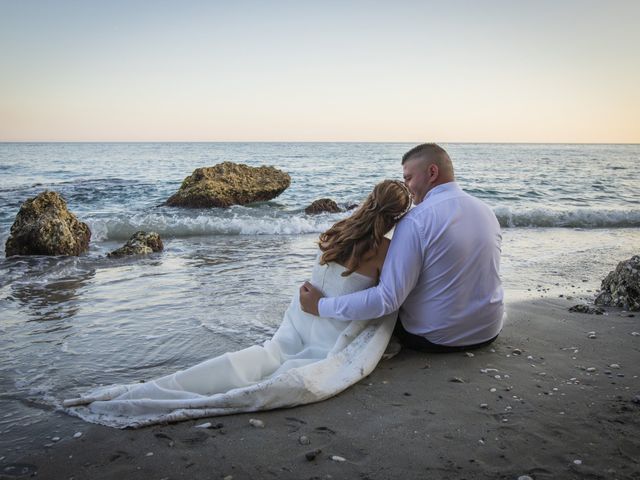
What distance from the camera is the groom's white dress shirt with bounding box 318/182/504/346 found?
3.75 metres

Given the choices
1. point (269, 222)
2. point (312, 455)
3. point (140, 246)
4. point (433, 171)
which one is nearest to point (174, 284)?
point (140, 246)

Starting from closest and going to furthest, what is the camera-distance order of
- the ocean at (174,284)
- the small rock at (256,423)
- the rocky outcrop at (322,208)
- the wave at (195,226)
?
1. the small rock at (256,423)
2. the ocean at (174,284)
3. the wave at (195,226)
4. the rocky outcrop at (322,208)

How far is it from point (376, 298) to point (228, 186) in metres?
13.2

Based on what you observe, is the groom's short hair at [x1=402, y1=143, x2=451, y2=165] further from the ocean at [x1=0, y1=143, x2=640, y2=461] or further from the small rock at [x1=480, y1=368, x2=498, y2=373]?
the ocean at [x1=0, y1=143, x2=640, y2=461]

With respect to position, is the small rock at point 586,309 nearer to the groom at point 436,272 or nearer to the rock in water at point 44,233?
the groom at point 436,272

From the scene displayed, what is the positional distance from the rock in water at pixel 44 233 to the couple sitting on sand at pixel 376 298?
7.07 metres

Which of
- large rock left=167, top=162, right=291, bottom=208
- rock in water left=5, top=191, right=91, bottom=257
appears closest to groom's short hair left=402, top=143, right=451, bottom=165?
rock in water left=5, top=191, right=91, bottom=257

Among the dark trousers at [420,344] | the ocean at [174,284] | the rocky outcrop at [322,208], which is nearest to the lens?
the dark trousers at [420,344]

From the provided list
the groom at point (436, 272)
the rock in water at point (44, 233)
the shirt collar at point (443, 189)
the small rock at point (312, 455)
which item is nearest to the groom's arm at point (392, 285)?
the groom at point (436, 272)

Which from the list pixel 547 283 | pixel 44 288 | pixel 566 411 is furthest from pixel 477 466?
pixel 44 288

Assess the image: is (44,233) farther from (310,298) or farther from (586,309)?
(586,309)

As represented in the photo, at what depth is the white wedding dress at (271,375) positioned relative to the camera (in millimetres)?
3270

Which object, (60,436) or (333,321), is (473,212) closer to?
(333,321)

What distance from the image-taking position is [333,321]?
12.9 ft
